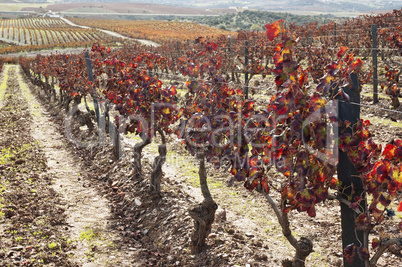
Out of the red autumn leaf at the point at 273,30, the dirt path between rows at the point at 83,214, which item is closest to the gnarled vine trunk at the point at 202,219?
the dirt path between rows at the point at 83,214

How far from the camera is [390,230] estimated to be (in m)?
4.05

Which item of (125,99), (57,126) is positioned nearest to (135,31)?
(57,126)

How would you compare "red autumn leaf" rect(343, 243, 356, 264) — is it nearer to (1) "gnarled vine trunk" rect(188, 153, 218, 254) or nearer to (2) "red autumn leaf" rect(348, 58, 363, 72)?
(2) "red autumn leaf" rect(348, 58, 363, 72)

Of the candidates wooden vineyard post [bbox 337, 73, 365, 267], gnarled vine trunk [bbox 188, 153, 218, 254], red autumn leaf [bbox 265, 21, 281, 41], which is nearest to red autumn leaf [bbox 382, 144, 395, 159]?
wooden vineyard post [bbox 337, 73, 365, 267]

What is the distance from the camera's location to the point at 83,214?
504 cm

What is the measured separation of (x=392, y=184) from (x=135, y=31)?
81674 millimetres

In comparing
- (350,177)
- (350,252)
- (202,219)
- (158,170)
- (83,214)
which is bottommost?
(83,214)

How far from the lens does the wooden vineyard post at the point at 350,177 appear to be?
85.1 inches

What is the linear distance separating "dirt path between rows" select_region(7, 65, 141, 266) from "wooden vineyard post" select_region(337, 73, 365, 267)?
2.51 meters

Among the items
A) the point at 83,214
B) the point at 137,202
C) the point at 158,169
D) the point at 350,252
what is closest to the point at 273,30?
the point at 350,252

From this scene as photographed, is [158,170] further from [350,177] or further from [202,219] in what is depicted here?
[350,177]

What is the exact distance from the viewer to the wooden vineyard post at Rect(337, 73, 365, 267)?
2162 millimetres

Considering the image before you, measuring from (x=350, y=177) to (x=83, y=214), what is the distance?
398 centimetres

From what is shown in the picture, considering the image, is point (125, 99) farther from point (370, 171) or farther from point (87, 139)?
point (370, 171)
